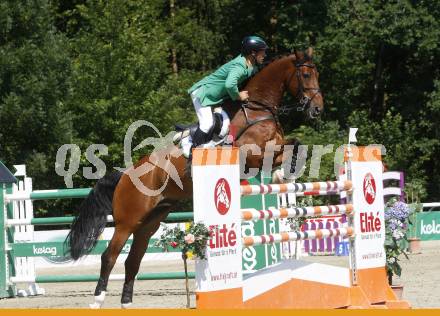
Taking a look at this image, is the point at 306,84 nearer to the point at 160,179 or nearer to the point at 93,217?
the point at 160,179

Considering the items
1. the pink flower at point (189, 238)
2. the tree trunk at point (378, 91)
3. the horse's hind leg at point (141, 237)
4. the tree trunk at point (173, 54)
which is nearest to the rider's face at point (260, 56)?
the horse's hind leg at point (141, 237)

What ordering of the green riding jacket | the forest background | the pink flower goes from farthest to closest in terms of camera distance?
the forest background
the green riding jacket
the pink flower

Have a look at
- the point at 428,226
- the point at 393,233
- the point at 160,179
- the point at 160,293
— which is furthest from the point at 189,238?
the point at 428,226

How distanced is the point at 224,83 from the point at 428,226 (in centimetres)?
1132

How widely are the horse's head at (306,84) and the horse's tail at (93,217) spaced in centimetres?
180

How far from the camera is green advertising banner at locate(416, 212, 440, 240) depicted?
18.5 metres

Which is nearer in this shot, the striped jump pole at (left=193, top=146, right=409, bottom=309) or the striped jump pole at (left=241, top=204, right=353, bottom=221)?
the striped jump pole at (left=193, top=146, right=409, bottom=309)

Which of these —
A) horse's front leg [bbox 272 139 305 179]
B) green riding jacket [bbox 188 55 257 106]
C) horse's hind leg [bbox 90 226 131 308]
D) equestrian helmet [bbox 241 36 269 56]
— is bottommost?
horse's hind leg [bbox 90 226 131 308]

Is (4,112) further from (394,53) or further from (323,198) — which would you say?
(394,53)

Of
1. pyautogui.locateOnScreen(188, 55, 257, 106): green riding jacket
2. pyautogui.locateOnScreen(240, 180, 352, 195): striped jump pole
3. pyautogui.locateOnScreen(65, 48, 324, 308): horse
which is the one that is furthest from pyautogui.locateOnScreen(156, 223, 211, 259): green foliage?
pyautogui.locateOnScreen(188, 55, 257, 106): green riding jacket

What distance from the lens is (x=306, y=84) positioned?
28.8 feet

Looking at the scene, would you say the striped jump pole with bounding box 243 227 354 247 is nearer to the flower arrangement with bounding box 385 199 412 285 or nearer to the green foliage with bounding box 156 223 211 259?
the green foliage with bounding box 156 223 211 259

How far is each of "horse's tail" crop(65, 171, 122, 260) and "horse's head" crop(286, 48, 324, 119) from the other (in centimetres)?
180

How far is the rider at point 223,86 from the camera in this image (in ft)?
27.6
